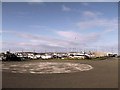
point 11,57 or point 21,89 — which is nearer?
point 21,89

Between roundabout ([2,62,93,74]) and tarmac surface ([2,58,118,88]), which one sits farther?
roundabout ([2,62,93,74])

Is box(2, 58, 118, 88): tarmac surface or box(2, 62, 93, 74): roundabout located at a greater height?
box(2, 58, 118, 88): tarmac surface

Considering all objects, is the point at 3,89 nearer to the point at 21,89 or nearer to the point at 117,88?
the point at 21,89

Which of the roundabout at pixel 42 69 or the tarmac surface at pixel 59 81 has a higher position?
the tarmac surface at pixel 59 81

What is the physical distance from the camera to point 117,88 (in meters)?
13.5

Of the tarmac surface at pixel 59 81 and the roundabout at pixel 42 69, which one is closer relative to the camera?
the tarmac surface at pixel 59 81

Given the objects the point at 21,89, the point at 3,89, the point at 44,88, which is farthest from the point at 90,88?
the point at 3,89

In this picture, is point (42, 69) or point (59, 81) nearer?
point (59, 81)

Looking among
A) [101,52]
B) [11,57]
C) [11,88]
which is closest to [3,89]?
[11,88]

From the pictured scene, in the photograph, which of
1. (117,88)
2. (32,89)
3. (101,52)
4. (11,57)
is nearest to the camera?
(32,89)

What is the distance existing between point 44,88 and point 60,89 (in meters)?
0.93

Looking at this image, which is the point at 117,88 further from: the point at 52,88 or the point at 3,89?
the point at 3,89

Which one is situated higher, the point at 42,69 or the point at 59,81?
the point at 59,81

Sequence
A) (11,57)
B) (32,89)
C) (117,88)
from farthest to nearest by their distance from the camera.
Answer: (11,57)
(117,88)
(32,89)
